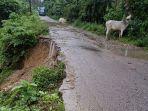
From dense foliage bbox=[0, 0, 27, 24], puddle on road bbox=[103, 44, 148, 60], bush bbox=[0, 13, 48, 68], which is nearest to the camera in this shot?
puddle on road bbox=[103, 44, 148, 60]

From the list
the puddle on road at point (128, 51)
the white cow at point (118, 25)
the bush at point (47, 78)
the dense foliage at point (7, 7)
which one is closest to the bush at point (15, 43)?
the puddle on road at point (128, 51)

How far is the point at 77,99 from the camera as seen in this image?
6891 millimetres

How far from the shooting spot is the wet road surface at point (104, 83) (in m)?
6.62

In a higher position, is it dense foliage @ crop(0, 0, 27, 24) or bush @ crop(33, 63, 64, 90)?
dense foliage @ crop(0, 0, 27, 24)

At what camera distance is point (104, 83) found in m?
8.17

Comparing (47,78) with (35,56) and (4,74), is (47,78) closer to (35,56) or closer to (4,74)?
(35,56)

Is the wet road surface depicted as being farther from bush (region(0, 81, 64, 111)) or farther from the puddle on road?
the puddle on road

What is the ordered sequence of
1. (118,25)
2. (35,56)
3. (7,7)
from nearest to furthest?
(35,56)
(118,25)
(7,7)

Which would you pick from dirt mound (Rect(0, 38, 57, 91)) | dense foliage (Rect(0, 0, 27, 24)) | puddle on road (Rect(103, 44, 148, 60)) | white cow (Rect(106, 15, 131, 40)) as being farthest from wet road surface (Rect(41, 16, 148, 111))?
dense foliage (Rect(0, 0, 27, 24))

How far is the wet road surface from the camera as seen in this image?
6617 millimetres

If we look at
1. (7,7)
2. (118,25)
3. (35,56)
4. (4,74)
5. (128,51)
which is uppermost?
(7,7)

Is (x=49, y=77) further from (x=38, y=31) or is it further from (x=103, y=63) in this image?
(x=38, y=31)

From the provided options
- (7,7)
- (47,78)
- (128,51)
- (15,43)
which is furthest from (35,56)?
(7,7)

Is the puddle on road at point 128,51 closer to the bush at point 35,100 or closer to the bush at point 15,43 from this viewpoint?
the bush at point 15,43
